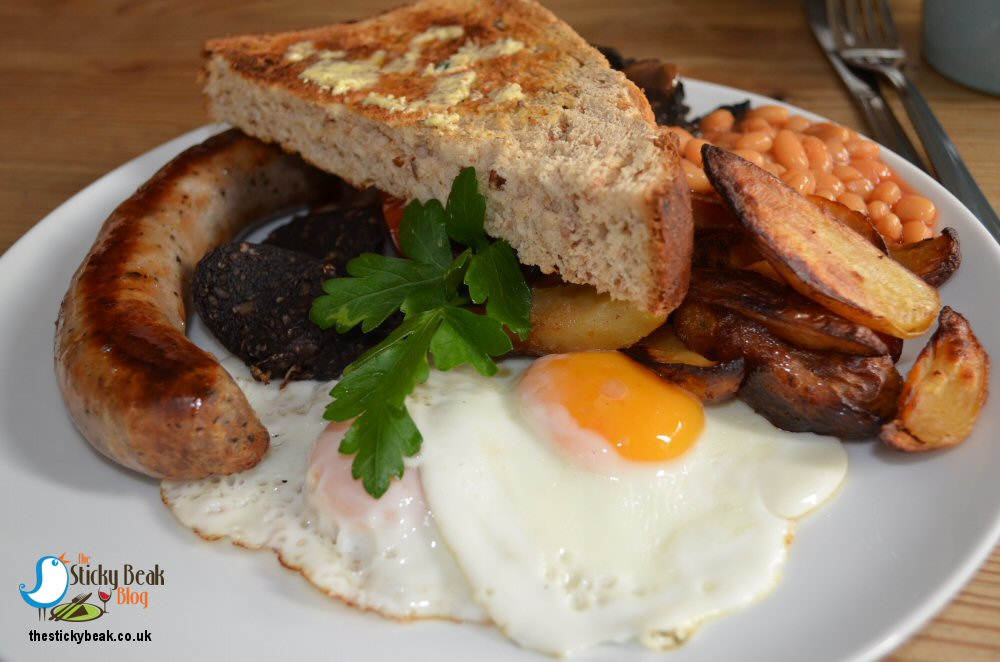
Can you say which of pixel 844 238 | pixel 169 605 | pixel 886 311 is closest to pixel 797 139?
pixel 844 238

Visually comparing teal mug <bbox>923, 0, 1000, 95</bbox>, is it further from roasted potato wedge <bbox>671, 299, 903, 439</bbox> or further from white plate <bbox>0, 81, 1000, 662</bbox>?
roasted potato wedge <bbox>671, 299, 903, 439</bbox>

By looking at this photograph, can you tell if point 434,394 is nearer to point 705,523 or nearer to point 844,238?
point 705,523

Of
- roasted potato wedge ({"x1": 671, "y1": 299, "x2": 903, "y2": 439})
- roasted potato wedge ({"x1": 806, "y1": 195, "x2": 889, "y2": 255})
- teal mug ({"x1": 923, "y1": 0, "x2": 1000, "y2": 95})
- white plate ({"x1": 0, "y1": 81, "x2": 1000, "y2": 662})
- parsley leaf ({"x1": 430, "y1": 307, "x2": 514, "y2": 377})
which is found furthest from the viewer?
teal mug ({"x1": 923, "y1": 0, "x2": 1000, "y2": 95})

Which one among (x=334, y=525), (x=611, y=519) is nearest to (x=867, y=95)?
(x=611, y=519)

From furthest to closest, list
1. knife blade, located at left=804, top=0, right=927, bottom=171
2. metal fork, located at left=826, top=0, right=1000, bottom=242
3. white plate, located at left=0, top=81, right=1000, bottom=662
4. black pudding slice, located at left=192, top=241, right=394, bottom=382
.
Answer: knife blade, located at left=804, top=0, right=927, bottom=171 → metal fork, located at left=826, top=0, right=1000, bottom=242 → black pudding slice, located at left=192, top=241, right=394, bottom=382 → white plate, located at left=0, top=81, right=1000, bottom=662

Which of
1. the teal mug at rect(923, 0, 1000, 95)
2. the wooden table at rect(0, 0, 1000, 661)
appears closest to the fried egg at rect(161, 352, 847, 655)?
the wooden table at rect(0, 0, 1000, 661)

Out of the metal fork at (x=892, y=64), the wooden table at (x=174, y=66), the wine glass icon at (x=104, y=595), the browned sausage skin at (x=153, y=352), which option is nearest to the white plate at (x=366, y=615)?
the wine glass icon at (x=104, y=595)
